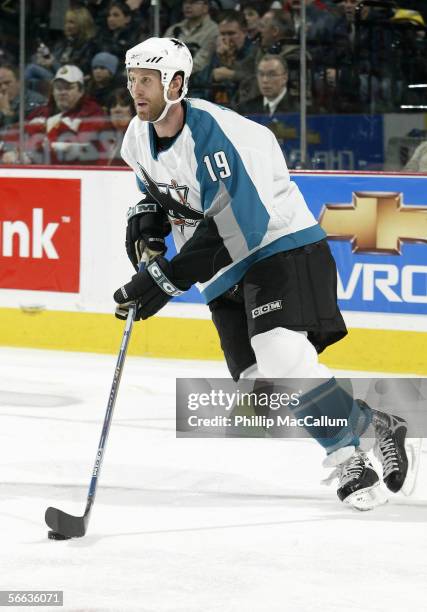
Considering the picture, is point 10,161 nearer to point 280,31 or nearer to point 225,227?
point 280,31

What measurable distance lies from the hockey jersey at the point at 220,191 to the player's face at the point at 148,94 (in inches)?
3.4

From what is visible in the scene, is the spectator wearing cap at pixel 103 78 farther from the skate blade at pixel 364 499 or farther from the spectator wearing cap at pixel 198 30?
the skate blade at pixel 364 499

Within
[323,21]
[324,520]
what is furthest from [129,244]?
[323,21]

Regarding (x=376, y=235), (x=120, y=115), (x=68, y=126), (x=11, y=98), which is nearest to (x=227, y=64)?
(x=120, y=115)

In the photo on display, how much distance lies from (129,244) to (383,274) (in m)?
2.32

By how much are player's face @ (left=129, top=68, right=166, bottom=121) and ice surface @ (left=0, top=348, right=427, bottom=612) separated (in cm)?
100

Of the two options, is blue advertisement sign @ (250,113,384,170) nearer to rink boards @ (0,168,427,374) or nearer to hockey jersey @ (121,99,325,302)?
rink boards @ (0,168,427,374)

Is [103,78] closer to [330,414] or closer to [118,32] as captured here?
[118,32]

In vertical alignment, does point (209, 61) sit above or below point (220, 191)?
above

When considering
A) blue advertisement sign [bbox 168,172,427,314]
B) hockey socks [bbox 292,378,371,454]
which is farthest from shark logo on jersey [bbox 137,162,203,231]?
blue advertisement sign [bbox 168,172,427,314]

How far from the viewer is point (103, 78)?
6895 mm

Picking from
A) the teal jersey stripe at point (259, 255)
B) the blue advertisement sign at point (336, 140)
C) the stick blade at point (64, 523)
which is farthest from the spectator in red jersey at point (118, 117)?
the stick blade at point (64, 523)

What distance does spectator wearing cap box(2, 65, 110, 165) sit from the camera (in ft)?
21.9

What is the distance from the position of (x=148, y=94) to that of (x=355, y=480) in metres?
1.10
